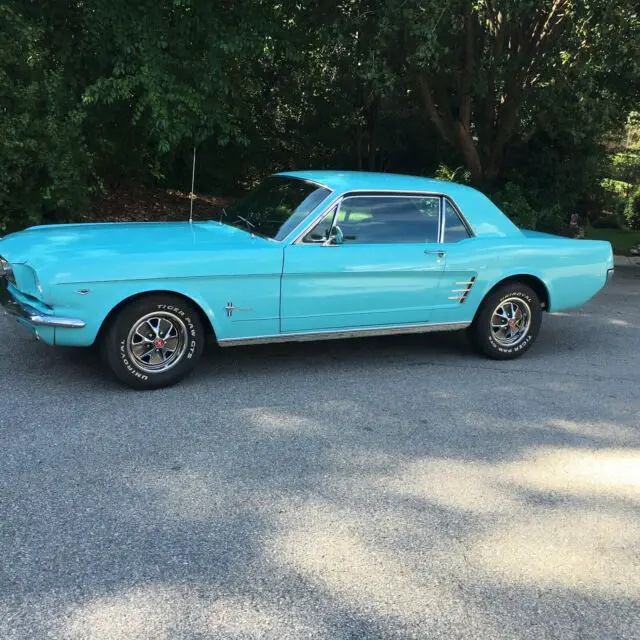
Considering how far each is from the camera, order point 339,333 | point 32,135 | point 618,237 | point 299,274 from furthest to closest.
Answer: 1. point 618,237
2. point 32,135
3. point 339,333
4. point 299,274

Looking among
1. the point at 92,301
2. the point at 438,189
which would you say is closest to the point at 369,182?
the point at 438,189

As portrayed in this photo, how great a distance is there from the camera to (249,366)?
5523mm

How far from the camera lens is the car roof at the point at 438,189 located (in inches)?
217

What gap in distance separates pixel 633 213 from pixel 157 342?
61.4 feet

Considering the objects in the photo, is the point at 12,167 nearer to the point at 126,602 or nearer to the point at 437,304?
the point at 437,304

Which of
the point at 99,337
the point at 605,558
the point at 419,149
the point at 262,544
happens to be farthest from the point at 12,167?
the point at 419,149

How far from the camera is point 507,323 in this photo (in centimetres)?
603

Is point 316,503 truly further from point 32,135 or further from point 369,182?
point 32,135

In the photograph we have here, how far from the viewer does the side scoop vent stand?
5.72 meters

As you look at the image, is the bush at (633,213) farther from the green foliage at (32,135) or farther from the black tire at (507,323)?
the green foliage at (32,135)

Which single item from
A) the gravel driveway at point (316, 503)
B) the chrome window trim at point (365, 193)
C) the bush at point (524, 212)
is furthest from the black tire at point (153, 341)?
the bush at point (524, 212)

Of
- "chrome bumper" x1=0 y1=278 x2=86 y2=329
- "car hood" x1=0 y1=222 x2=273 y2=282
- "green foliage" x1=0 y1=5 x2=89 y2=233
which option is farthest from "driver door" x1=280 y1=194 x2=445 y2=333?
"green foliage" x1=0 y1=5 x2=89 y2=233

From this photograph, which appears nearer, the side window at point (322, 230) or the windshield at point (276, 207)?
the side window at point (322, 230)

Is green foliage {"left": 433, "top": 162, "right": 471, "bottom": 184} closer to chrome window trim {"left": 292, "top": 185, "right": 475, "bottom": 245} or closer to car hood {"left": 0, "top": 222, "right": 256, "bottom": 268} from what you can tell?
chrome window trim {"left": 292, "top": 185, "right": 475, "bottom": 245}
